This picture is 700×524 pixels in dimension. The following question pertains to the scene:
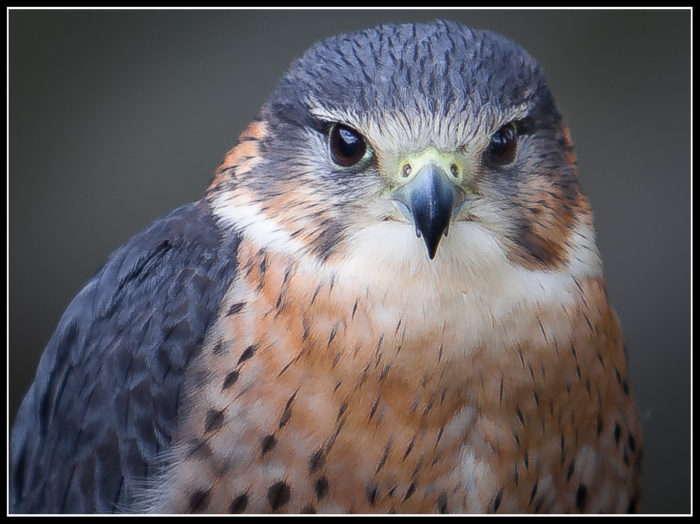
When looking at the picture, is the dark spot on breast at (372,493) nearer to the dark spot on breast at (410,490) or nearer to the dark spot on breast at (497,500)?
the dark spot on breast at (410,490)

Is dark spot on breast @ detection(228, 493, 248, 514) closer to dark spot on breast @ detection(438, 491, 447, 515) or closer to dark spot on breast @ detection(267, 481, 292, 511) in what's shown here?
dark spot on breast @ detection(267, 481, 292, 511)

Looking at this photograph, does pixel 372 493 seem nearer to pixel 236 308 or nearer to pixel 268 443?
pixel 268 443

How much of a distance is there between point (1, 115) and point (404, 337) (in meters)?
0.84

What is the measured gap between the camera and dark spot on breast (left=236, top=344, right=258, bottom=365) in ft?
3.39

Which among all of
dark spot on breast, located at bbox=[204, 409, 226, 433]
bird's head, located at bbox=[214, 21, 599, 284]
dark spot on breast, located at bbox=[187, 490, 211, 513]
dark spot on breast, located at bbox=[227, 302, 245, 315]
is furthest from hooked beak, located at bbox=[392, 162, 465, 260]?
dark spot on breast, located at bbox=[187, 490, 211, 513]

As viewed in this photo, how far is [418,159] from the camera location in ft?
3.11

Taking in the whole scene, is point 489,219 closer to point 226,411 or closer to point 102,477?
point 226,411

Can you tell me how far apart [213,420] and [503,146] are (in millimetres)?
613

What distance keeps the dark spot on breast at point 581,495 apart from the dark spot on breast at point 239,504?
56cm

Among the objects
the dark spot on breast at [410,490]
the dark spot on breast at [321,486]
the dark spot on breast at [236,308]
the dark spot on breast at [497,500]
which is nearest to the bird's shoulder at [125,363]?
the dark spot on breast at [236,308]

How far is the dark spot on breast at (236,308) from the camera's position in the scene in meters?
1.06

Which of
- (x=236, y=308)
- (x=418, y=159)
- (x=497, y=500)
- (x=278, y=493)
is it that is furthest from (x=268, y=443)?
(x=418, y=159)

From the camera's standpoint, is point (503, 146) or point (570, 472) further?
point (570, 472)
